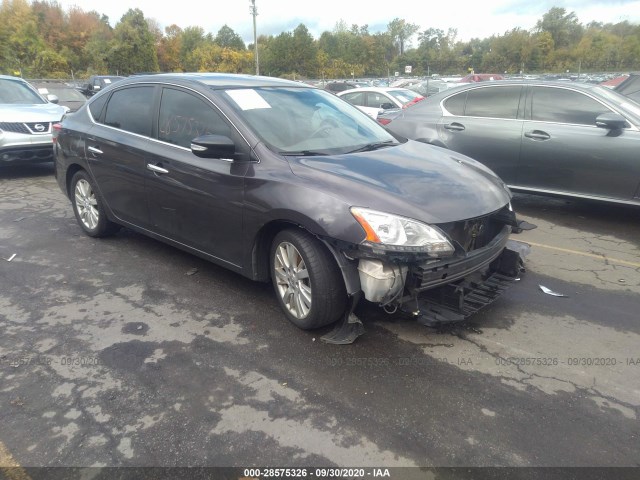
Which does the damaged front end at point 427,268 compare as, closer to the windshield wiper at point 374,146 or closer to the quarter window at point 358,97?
the windshield wiper at point 374,146

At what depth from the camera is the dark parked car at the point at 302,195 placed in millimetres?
3016

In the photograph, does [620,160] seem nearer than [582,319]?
No

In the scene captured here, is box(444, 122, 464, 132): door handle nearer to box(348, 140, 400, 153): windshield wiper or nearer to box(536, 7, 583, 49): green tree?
box(348, 140, 400, 153): windshield wiper

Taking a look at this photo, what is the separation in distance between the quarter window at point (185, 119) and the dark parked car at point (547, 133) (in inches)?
151

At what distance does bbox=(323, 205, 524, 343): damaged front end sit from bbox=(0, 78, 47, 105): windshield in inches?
361

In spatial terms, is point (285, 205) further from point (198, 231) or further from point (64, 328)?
point (64, 328)

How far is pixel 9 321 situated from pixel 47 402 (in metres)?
1.25

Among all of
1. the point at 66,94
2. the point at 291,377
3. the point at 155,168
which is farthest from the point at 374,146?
the point at 66,94

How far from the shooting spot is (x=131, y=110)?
15.3 feet

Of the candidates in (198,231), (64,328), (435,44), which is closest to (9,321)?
(64,328)

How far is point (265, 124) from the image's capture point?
3752mm

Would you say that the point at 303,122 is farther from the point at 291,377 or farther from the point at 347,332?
the point at 291,377

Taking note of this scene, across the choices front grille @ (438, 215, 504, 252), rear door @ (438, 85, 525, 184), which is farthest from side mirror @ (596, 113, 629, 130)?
front grille @ (438, 215, 504, 252)

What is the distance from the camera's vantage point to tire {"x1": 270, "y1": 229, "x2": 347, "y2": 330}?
3.15m
